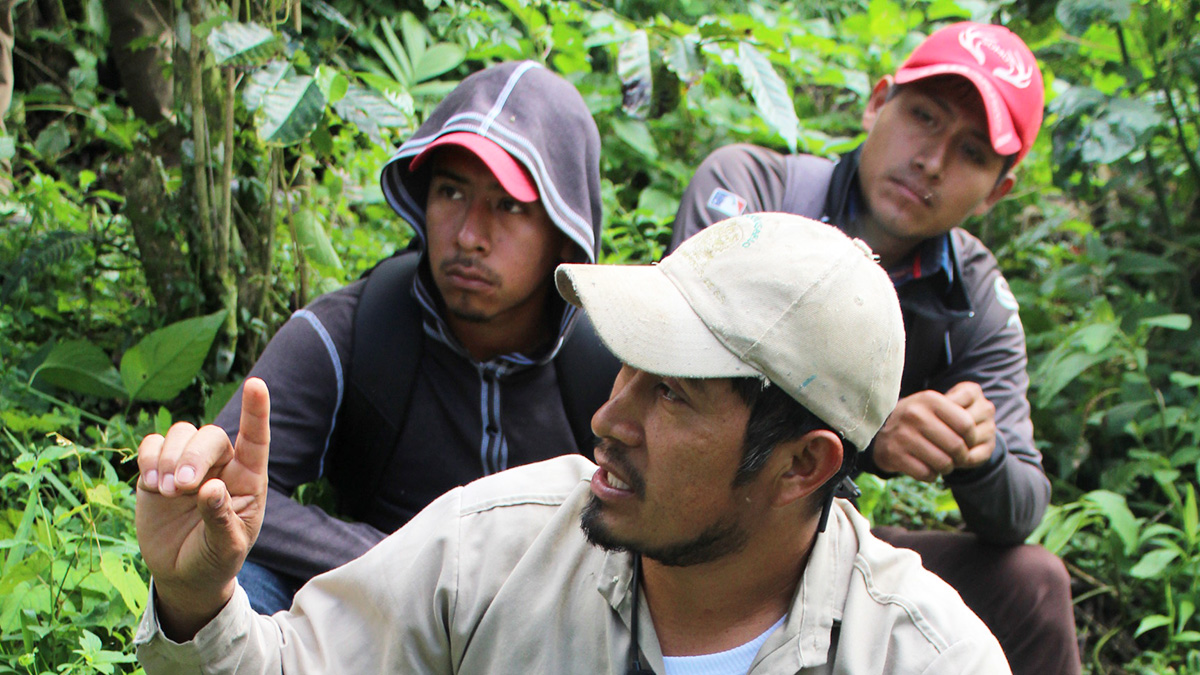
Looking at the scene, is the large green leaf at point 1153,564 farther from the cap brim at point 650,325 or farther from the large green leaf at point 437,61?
the large green leaf at point 437,61

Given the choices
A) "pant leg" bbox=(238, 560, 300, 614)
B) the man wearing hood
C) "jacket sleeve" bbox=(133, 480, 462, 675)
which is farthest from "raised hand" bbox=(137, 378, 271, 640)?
the man wearing hood

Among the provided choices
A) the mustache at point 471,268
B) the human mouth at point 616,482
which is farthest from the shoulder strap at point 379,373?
the human mouth at point 616,482

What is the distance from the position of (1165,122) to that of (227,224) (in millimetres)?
3647

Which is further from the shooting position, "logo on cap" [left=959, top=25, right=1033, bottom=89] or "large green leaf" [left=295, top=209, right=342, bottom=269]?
"large green leaf" [left=295, top=209, right=342, bottom=269]

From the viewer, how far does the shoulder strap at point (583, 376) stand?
2.63m

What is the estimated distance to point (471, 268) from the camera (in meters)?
2.52

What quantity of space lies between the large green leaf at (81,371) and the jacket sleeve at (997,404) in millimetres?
2396

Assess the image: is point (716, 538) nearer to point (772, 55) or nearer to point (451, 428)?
point (451, 428)

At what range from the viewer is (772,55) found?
423cm

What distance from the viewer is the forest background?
9.16 feet

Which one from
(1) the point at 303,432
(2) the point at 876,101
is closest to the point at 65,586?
(1) the point at 303,432

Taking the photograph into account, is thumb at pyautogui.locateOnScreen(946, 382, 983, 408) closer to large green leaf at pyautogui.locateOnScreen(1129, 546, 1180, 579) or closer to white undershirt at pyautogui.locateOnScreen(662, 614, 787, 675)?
white undershirt at pyautogui.locateOnScreen(662, 614, 787, 675)

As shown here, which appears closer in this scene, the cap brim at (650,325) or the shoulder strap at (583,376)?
the cap brim at (650,325)

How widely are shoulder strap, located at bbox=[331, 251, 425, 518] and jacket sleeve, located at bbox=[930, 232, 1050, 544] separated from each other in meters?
1.45
